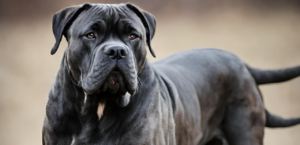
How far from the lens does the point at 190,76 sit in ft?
9.15

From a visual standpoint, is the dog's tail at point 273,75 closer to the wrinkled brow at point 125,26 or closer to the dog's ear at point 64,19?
the wrinkled brow at point 125,26

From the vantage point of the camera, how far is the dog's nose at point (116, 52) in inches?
69.9

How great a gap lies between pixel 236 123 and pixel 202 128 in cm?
32

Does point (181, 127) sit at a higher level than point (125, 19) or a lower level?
lower

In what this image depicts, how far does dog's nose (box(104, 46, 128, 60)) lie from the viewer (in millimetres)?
1775

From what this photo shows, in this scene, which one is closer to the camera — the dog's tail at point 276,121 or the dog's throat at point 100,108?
the dog's throat at point 100,108

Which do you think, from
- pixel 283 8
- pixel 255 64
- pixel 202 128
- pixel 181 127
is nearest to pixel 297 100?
pixel 255 64

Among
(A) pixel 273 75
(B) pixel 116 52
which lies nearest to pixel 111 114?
(B) pixel 116 52

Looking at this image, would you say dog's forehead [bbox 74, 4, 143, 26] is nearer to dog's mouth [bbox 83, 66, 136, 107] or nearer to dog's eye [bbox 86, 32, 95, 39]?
dog's eye [bbox 86, 32, 95, 39]

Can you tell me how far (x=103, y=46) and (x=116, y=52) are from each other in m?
0.10

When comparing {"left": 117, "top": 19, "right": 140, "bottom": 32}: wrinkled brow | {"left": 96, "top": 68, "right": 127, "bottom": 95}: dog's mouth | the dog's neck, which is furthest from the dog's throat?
{"left": 117, "top": 19, "right": 140, "bottom": 32}: wrinkled brow

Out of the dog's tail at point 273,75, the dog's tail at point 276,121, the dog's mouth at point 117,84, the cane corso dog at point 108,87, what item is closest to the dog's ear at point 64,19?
the cane corso dog at point 108,87

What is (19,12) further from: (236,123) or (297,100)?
(297,100)

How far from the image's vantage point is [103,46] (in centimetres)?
183
